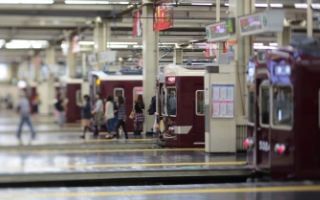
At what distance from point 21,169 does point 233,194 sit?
573 cm

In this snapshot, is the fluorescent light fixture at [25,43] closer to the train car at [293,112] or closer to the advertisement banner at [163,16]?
the advertisement banner at [163,16]

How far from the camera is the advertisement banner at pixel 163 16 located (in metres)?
20.4

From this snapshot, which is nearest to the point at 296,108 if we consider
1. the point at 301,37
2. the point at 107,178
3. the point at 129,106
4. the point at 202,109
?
the point at 301,37

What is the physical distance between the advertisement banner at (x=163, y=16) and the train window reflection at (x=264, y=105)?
8.16 m

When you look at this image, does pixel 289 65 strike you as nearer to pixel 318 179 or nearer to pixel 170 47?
pixel 318 179

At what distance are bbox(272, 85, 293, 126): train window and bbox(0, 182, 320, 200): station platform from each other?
118 centimetres

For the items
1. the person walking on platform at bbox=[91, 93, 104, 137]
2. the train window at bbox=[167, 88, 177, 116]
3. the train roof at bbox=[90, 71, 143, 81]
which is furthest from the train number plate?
the train roof at bbox=[90, 71, 143, 81]

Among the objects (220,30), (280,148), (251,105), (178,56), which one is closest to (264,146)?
(280,148)

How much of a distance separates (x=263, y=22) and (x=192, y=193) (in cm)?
477

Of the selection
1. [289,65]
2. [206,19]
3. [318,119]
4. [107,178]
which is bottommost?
[107,178]

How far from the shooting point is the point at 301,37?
11.2m

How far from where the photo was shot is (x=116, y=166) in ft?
51.1

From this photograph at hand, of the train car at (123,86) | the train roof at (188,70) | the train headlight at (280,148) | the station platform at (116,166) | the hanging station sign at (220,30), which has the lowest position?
the station platform at (116,166)

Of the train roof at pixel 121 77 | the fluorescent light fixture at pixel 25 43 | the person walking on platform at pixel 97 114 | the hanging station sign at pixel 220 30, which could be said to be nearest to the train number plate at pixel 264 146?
the hanging station sign at pixel 220 30
